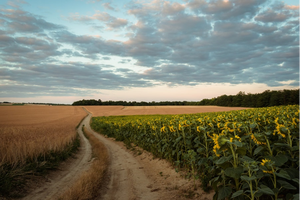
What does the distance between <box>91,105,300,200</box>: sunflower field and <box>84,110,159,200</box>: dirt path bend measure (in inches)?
53.3

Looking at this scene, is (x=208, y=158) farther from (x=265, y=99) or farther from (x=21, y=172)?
(x=265, y=99)

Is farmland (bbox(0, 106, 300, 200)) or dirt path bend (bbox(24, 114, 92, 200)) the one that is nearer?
farmland (bbox(0, 106, 300, 200))

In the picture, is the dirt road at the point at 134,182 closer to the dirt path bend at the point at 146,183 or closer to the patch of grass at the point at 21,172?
the dirt path bend at the point at 146,183

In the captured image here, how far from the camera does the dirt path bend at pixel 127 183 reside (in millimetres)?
6094

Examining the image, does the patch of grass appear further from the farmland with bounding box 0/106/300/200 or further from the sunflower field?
the sunflower field

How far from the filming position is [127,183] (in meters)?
7.21

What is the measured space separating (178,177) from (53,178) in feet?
17.6

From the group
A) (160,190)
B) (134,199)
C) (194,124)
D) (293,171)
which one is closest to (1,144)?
(134,199)

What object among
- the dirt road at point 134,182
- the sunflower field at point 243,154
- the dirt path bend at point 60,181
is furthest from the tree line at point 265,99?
the dirt path bend at point 60,181

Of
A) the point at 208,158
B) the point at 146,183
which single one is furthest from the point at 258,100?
the point at 208,158

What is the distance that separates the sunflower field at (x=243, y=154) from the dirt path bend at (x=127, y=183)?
135 cm

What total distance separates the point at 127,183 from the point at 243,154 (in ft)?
16.5

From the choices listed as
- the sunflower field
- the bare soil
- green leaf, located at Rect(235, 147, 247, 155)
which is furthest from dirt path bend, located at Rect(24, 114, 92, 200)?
green leaf, located at Rect(235, 147, 247, 155)

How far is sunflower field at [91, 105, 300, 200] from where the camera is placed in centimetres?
316
